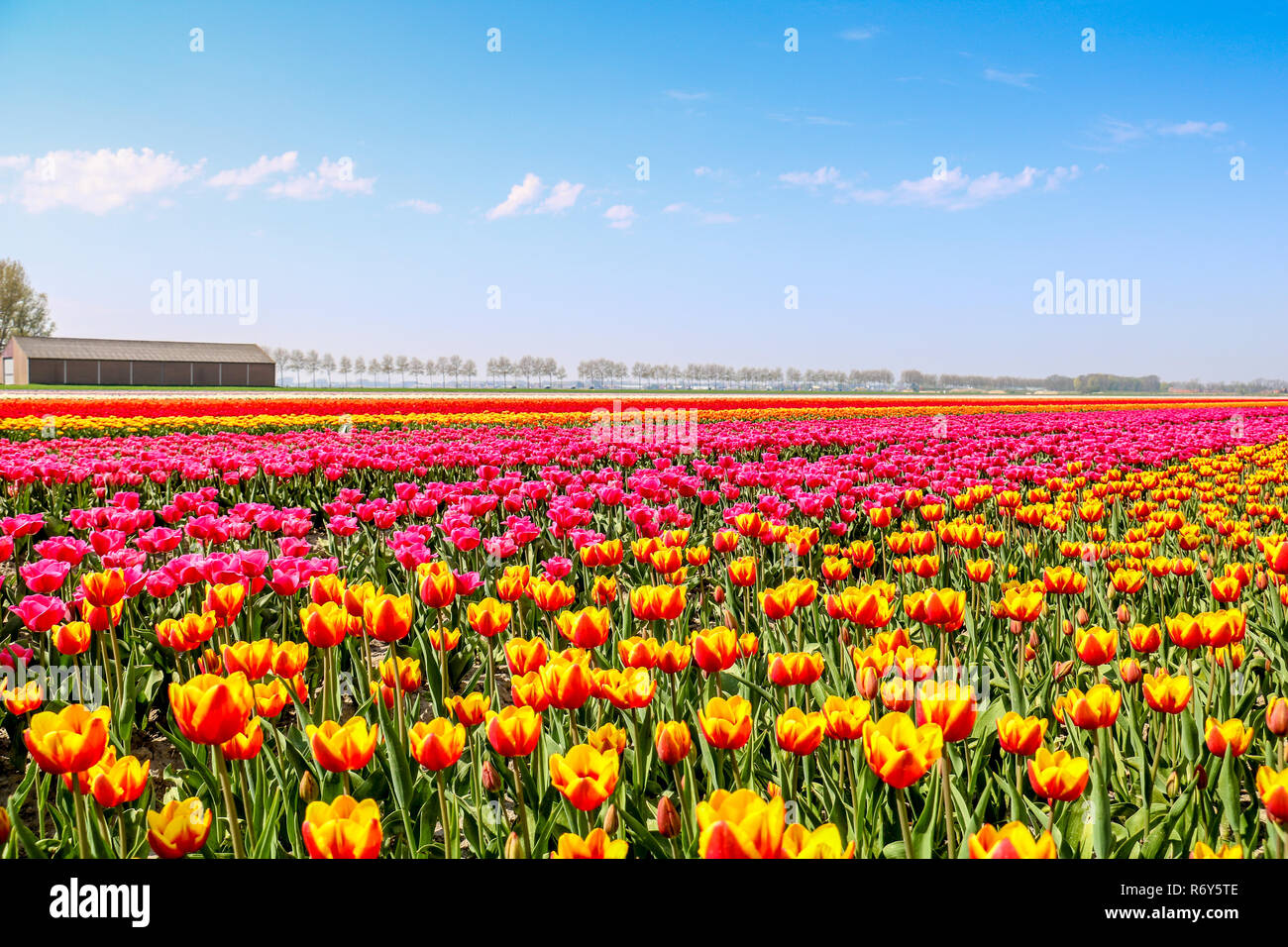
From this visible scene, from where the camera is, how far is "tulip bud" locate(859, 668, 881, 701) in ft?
6.92

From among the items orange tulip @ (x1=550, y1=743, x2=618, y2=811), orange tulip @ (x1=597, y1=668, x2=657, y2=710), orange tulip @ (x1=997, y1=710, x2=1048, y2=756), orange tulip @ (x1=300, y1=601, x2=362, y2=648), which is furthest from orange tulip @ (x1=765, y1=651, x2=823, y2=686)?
orange tulip @ (x1=300, y1=601, x2=362, y2=648)

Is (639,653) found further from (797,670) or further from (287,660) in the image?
(287,660)

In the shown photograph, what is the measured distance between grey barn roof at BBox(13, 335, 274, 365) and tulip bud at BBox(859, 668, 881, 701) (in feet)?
267

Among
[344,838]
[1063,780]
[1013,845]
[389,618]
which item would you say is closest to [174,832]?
[344,838]

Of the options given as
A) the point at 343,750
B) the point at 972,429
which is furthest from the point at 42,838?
the point at 972,429

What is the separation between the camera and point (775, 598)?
9.20ft

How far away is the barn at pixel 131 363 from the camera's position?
→ 66.5 meters

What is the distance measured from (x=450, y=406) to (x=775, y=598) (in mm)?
22499

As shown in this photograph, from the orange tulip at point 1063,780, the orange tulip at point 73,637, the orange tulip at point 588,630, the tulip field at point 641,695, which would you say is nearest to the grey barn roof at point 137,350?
the tulip field at point 641,695

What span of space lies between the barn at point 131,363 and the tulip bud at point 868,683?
80527 millimetres

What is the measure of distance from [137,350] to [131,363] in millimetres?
2762

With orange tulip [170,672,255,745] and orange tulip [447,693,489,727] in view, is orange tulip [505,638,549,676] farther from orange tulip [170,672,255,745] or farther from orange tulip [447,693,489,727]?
orange tulip [170,672,255,745]

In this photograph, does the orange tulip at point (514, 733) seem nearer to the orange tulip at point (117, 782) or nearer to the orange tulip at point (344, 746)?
the orange tulip at point (344, 746)
